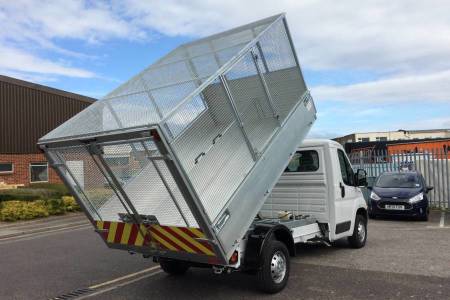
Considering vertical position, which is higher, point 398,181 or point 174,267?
point 398,181

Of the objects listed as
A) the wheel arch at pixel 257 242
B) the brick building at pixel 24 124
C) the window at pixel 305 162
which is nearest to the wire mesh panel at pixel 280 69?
the window at pixel 305 162

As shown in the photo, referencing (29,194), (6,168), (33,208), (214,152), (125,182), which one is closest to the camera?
(125,182)

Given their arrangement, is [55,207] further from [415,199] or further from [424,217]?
[424,217]

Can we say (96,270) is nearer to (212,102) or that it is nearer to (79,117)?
(79,117)

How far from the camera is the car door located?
7957mm

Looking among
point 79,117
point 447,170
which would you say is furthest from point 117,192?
point 447,170

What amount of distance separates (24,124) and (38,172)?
2.63 m

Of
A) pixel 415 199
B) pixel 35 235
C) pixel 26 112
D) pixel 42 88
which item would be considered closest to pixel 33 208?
pixel 35 235

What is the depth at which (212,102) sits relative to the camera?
17.5 ft

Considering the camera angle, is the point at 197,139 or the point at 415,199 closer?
the point at 197,139

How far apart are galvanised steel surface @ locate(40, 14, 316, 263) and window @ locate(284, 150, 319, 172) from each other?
4.30 ft

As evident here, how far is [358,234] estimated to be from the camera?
9.03 m

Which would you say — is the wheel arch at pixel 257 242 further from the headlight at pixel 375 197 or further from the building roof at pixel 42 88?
the building roof at pixel 42 88

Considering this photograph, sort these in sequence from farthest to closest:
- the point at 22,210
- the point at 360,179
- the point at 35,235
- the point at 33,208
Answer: the point at 33,208
the point at 22,210
the point at 35,235
the point at 360,179
